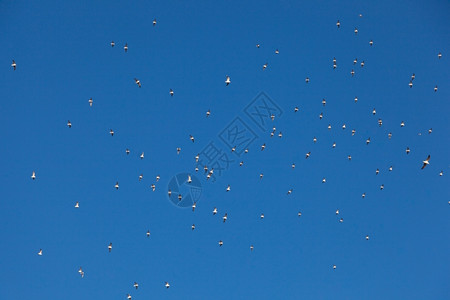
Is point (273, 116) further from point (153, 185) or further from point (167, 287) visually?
point (167, 287)

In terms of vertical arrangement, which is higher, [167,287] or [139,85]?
[139,85]

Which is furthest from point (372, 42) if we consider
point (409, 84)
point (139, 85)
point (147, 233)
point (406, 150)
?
point (147, 233)

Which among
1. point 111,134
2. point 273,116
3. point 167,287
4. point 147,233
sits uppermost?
point 111,134

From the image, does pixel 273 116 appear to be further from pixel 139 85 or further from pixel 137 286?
pixel 137 286

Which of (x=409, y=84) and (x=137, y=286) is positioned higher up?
(x=409, y=84)

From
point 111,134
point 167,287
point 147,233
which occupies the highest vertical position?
point 111,134

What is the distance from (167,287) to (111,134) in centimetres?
1395

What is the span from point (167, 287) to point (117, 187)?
984cm

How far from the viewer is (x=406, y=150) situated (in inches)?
2370

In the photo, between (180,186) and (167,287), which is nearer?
(167,287)

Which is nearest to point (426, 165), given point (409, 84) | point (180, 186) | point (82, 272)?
point (409, 84)

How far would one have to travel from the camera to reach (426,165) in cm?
5878

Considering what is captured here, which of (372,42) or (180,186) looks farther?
(180,186)

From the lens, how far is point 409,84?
2313 inches
